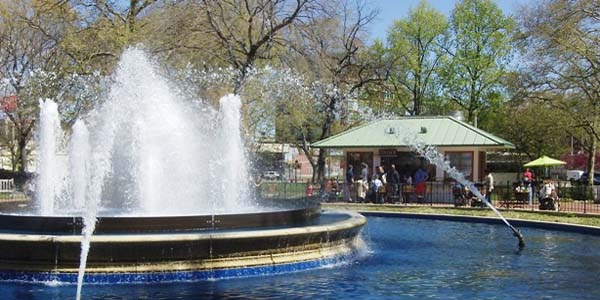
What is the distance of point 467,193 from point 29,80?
2512cm

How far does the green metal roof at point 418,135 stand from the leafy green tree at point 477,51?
2034 centimetres

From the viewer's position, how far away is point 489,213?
25203mm

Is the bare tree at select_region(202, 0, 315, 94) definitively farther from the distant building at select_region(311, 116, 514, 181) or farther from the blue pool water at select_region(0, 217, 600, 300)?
the blue pool water at select_region(0, 217, 600, 300)

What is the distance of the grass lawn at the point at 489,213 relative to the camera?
2292 centimetres

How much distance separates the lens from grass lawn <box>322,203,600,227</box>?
2292 cm

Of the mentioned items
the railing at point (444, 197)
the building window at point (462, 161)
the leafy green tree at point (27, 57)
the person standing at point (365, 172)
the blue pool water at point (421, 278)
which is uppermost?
the leafy green tree at point (27, 57)

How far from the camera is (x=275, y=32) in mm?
32406

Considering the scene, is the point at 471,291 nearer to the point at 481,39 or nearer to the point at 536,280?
the point at 536,280

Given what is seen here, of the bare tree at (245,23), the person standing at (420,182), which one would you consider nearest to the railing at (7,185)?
the bare tree at (245,23)

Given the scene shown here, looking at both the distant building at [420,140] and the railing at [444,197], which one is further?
the distant building at [420,140]

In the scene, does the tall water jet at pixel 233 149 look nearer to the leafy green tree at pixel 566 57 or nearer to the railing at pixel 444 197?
the railing at pixel 444 197

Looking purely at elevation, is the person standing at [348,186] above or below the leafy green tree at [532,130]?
below

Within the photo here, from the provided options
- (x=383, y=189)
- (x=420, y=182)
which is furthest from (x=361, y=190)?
(x=420, y=182)

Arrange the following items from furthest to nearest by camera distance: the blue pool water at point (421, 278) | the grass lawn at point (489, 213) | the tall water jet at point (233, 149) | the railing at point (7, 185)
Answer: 1. the railing at point (7, 185)
2. the grass lawn at point (489, 213)
3. the tall water jet at point (233, 149)
4. the blue pool water at point (421, 278)
